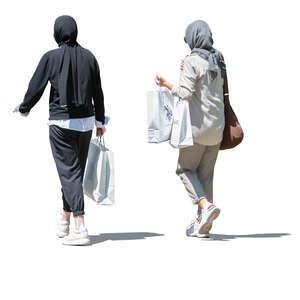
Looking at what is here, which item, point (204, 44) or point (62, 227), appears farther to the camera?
point (62, 227)

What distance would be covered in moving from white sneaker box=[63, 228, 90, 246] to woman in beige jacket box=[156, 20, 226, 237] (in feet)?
4.00

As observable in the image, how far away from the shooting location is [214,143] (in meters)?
11.9

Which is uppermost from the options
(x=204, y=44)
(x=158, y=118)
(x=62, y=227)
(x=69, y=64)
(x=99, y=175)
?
(x=204, y=44)

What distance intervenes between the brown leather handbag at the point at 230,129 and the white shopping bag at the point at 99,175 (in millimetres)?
1242

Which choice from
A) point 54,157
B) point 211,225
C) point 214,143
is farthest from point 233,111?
point 54,157

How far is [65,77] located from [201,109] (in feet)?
4.79

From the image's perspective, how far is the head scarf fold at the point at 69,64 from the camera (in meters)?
11.5

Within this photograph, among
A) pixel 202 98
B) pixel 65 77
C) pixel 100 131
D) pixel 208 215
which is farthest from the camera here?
pixel 100 131

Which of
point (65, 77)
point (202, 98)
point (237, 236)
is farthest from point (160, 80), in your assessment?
point (237, 236)

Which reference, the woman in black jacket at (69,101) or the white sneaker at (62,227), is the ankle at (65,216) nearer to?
the white sneaker at (62,227)

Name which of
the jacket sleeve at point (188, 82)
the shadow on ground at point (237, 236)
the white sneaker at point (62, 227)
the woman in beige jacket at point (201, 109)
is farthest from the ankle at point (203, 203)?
the white sneaker at point (62, 227)

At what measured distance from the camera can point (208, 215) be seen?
11.8m

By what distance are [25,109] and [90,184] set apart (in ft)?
3.50

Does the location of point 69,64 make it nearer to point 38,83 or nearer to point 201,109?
point 38,83
